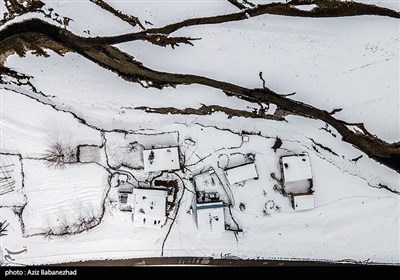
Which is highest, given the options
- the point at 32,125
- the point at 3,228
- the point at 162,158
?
the point at 32,125

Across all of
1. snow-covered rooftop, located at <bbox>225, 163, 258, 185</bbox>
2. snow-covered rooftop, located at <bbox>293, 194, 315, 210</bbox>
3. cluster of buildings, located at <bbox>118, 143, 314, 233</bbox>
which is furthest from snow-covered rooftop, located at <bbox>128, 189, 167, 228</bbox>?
snow-covered rooftop, located at <bbox>293, 194, 315, 210</bbox>

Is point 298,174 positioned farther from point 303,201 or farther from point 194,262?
point 194,262

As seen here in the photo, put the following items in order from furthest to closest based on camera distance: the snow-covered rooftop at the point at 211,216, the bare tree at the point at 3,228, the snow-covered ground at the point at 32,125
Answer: the bare tree at the point at 3,228
the snow-covered ground at the point at 32,125
the snow-covered rooftop at the point at 211,216

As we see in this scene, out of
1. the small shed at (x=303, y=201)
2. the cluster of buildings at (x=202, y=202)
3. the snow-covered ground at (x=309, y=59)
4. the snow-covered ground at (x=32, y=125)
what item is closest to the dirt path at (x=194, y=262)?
the cluster of buildings at (x=202, y=202)

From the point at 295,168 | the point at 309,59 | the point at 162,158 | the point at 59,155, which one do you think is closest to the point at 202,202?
the point at 162,158

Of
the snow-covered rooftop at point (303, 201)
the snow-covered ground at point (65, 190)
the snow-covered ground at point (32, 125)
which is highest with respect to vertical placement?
the snow-covered ground at point (32, 125)

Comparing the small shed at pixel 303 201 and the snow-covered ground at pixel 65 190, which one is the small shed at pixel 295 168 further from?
the snow-covered ground at pixel 65 190

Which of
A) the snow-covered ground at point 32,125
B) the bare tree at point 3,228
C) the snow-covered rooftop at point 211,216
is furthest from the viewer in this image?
the bare tree at point 3,228

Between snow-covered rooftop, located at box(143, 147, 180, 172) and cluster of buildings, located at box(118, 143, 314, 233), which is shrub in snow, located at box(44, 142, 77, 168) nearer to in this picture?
cluster of buildings, located at box(118, 143, 314, 233)
